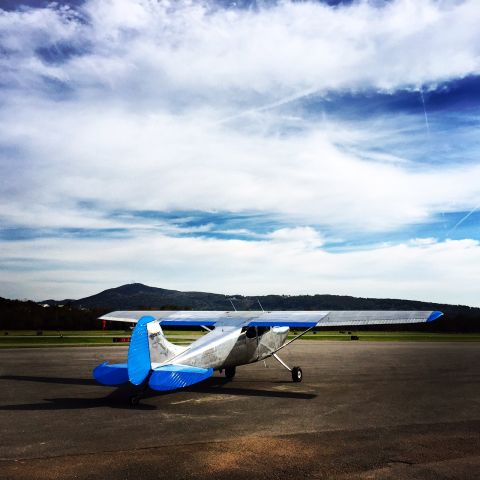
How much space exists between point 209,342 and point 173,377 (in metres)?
3.32

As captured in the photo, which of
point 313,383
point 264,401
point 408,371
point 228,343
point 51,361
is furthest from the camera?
point 51,361

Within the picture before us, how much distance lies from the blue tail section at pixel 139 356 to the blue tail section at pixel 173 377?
28cm

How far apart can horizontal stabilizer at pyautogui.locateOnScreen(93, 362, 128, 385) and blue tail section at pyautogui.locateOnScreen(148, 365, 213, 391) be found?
2.89 feet

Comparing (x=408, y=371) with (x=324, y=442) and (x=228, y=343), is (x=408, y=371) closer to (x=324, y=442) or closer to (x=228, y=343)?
(x=228, y=343)

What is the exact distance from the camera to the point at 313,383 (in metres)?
17.4

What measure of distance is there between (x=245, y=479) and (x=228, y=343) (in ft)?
29.1

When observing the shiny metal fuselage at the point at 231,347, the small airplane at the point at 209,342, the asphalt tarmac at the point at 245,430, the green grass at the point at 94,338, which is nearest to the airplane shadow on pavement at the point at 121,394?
the asphalt tarmac at the point at 245,430

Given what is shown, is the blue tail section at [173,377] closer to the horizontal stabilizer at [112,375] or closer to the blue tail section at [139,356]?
the blue tail section at [139,356]

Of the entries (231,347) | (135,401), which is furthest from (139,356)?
(231,347)

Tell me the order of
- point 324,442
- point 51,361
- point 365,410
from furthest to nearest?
point 51,361 < point 365,410 < point 324,442

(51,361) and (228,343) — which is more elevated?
(228,343)

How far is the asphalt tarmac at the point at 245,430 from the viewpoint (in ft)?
24.2

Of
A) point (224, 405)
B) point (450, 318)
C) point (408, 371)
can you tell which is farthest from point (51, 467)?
point (450, 318)

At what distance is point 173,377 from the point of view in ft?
38.7
